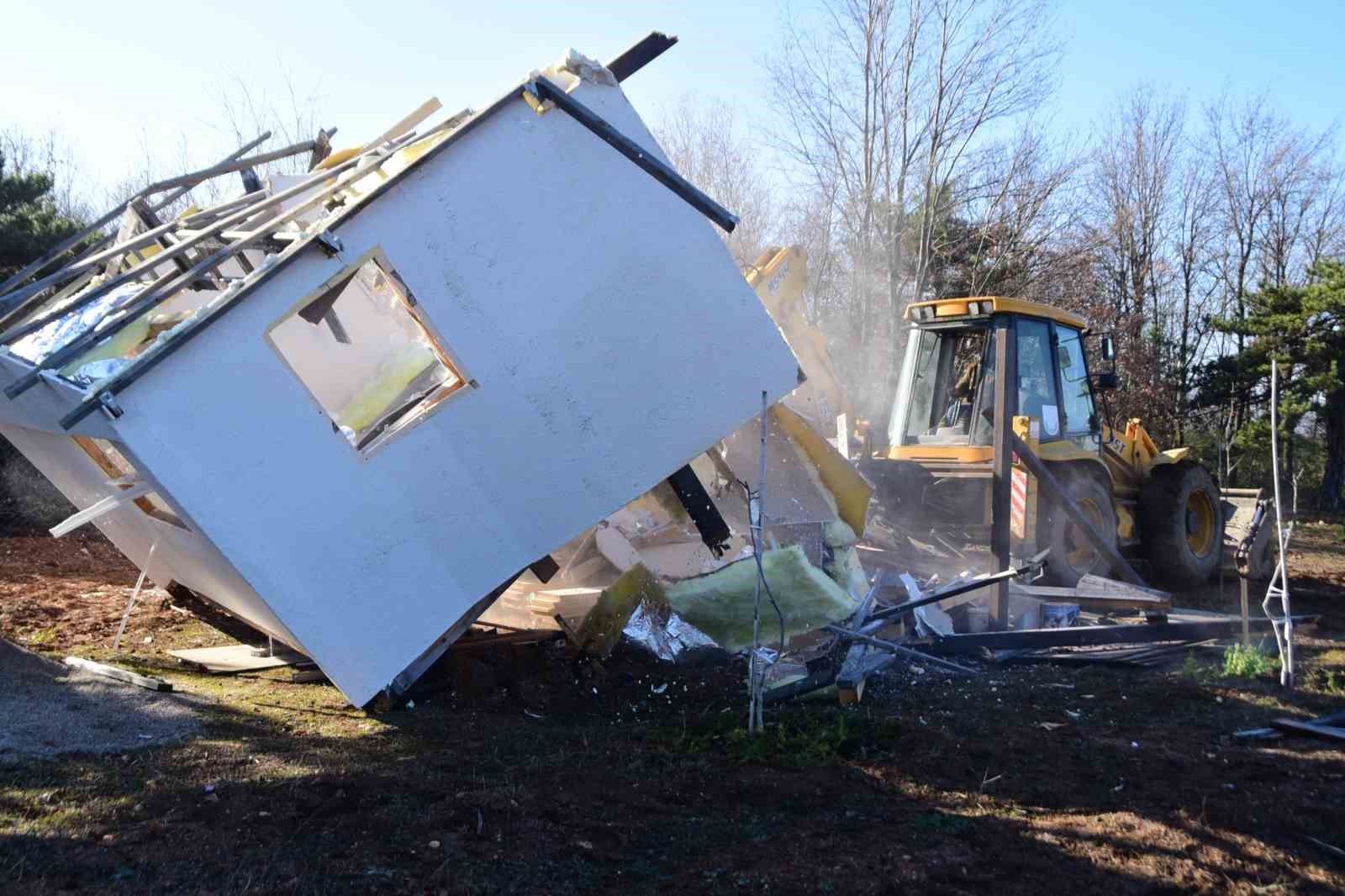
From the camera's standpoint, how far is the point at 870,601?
7352mm

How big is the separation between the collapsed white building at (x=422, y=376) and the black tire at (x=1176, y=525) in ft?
20.8

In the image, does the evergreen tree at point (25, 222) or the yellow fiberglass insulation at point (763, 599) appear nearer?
the yellow fiberglass insulation at point (763, 599)

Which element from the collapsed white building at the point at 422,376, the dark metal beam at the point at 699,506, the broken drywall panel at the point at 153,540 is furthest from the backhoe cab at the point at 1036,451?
the broken drywall panel at the point at 153,540

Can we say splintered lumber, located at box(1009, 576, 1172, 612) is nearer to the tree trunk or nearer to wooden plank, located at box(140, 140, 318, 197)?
wooden plank, located at box(140, 140, 318, 197)

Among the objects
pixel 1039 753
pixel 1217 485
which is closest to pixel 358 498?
pixel 1039 753

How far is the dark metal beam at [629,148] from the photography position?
522cm

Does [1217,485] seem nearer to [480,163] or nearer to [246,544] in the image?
[480,163]

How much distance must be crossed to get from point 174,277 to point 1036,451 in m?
7.35

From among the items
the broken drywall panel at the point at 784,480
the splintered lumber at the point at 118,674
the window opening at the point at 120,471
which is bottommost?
the broken drywall panel at the point at 784,480

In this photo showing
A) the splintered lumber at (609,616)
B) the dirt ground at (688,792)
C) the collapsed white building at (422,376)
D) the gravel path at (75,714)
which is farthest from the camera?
the splintered lumber at (609,616)

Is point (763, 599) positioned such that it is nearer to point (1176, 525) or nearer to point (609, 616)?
point (609, 616)

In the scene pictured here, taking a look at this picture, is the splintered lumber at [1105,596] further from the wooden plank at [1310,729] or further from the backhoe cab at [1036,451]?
the wooden plank at [1310,729]

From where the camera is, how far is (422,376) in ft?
19.7

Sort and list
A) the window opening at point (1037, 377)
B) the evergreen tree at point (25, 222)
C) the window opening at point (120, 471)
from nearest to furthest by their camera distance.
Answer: the window opening at point (120, 471) → the window opening at point (1037, 377) → the evergreen tree at point (25, 222)
